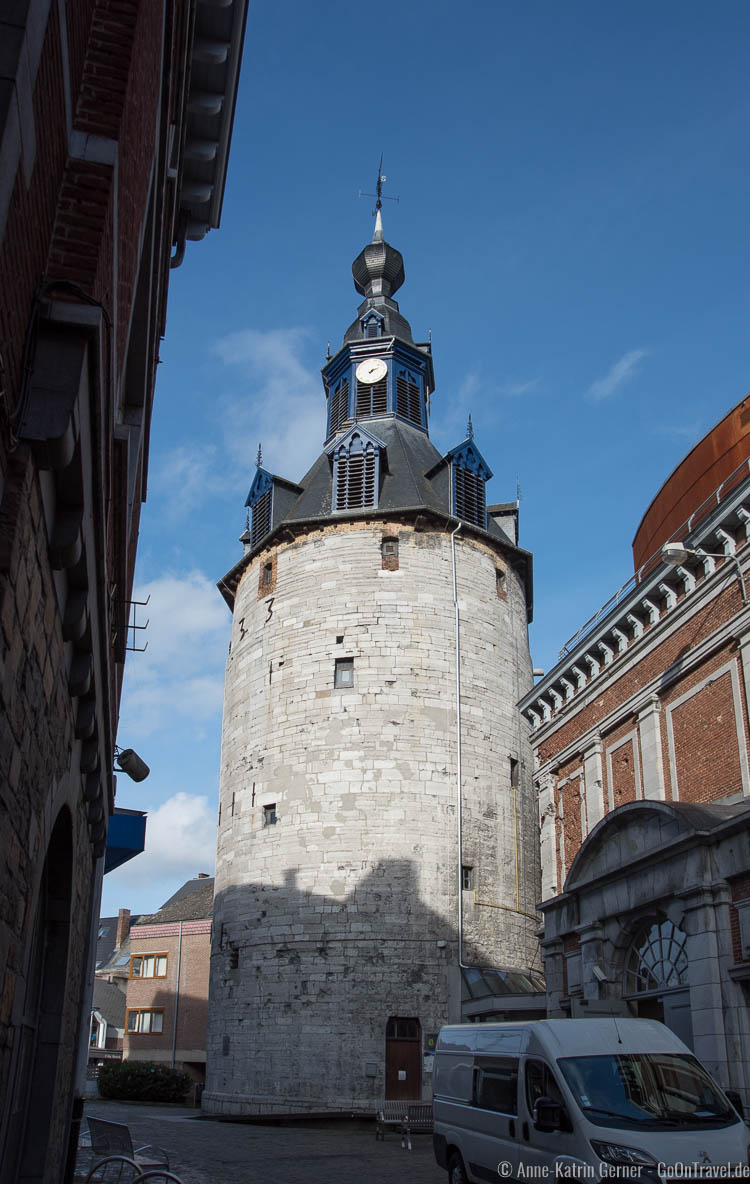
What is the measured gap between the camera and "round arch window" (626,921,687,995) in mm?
13766

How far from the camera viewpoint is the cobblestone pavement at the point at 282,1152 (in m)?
12.9

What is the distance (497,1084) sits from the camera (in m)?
9.93

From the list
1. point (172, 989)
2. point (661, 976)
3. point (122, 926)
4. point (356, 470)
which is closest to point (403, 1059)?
point (661, 976)

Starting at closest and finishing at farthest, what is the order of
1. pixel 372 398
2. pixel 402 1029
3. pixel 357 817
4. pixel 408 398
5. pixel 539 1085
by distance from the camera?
pixel 539 1085
pixel 402 1029
pixel 357 817
pixel 372 398
pixel 408 398

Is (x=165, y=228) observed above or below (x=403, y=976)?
above

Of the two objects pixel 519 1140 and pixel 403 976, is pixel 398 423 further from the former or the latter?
pixel 519 1140

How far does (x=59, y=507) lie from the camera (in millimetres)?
5242

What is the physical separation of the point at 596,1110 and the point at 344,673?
60.2 feet

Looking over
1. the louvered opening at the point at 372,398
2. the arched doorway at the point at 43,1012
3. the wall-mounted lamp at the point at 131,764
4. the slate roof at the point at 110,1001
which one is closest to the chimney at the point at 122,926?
the slate roof at the point at 110,1001

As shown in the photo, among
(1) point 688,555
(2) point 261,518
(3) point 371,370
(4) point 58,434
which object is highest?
(3) point 371,370

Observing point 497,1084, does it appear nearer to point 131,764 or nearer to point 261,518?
point 131,764

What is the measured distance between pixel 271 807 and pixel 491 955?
258 inches

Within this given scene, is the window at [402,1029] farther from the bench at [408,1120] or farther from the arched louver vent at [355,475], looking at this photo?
the arched louver vent at [355,475]

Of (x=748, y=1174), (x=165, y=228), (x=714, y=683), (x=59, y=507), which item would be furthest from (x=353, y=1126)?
(x=59, y=507)
